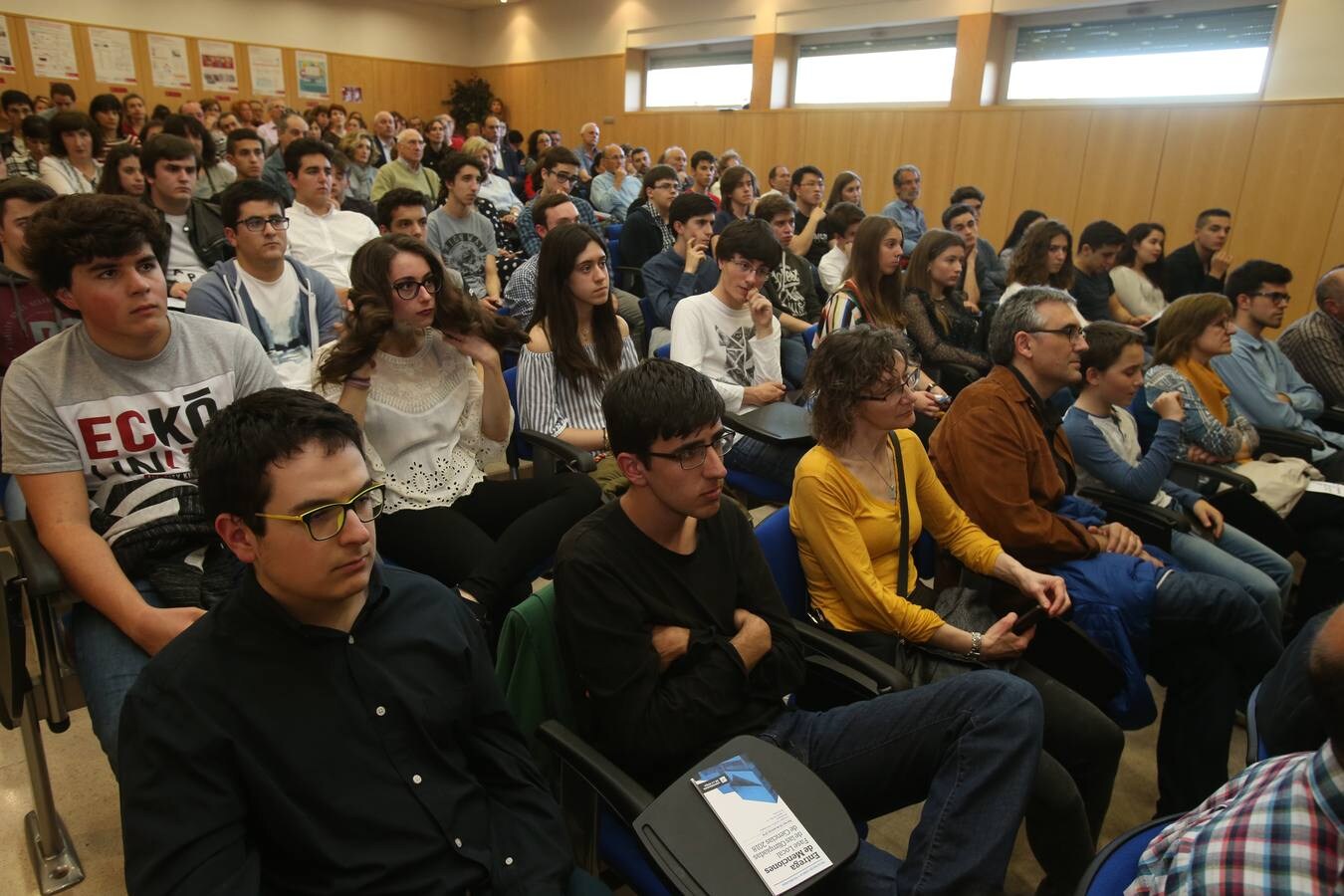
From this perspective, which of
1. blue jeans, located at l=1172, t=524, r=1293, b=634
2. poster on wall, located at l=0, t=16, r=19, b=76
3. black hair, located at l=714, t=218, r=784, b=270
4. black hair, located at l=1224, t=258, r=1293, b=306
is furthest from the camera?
poster on wall, located at l=0, t=16, r=19, b=76

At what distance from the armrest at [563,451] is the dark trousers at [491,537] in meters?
0.07

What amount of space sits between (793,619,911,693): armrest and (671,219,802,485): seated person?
4.32 feet

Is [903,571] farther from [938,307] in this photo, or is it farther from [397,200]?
[397,200]

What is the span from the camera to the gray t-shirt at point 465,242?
4.41 meters

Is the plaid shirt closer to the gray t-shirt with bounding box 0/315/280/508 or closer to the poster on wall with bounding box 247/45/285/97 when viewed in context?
the gray t-shirt with bounding box 0/315/280/508

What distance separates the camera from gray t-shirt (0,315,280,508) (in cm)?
154

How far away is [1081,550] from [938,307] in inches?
81.9

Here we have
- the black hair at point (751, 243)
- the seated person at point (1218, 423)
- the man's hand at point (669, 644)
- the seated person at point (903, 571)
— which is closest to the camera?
the man's hand at point (669, 644)

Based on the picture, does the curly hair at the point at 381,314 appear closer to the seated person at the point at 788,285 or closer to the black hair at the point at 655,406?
the black hair at the point at 655,406

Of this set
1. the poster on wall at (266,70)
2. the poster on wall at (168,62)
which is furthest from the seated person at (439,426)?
the poster on wall at (266,70)

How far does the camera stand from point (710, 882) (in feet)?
3.37

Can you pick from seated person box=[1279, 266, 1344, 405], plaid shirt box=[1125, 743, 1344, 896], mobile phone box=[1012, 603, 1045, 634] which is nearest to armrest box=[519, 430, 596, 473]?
mobile phone box=[1012, 603, 1045, 634]

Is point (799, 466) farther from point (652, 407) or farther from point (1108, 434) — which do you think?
point (1108, 434)

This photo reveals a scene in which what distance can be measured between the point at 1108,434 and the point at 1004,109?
24.3 feet
